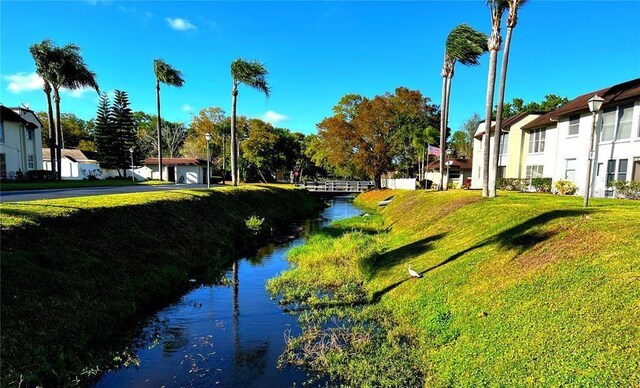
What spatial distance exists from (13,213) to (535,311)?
12.5 metres

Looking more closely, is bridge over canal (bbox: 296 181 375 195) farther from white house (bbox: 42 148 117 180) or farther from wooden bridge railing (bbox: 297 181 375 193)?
white house (bbox: 42 148 117 180)

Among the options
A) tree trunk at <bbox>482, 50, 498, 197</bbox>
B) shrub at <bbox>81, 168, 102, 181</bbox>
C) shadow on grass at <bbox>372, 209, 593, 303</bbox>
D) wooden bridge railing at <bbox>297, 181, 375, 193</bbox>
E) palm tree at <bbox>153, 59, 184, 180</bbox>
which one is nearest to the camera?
shadow on grass at <bbox>372, 209, 593, 303</bbox>

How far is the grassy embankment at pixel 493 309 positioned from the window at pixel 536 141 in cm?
1850

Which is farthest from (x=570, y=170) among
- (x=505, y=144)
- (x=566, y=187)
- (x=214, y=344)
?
(x=214, y=344)

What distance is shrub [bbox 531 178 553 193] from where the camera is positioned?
24.4 metres

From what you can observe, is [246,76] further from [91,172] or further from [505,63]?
[91,172]

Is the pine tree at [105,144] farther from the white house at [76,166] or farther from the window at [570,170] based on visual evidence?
the window at [570,170]

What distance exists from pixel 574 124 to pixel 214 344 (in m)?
26.2

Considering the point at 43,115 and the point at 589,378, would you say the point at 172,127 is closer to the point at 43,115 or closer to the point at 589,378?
the point at 43,115

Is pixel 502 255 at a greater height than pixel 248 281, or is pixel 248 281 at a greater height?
pixel 502 255

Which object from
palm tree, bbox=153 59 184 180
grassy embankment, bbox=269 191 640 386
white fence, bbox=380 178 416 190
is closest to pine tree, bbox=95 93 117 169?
palm tree, bbox=153 59 184 180

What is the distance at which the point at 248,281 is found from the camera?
12.2 meters

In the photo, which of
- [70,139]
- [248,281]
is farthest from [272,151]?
[248,281]

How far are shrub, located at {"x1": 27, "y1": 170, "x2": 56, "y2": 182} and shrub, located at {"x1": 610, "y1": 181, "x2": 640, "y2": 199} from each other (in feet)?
135
